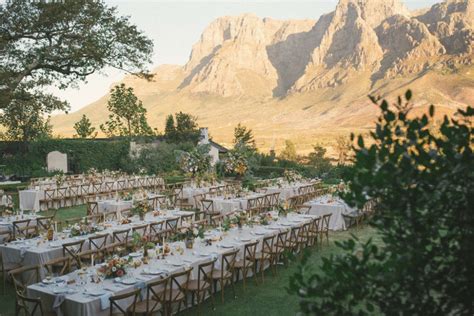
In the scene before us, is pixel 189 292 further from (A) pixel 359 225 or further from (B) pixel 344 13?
(B) pixel 344 13

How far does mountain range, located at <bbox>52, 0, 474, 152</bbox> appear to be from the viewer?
10062 cm

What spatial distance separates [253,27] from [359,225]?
19302 cm

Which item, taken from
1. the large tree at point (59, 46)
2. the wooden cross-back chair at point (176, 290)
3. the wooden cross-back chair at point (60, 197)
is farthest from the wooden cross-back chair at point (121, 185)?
the wooden cross-back chair at point (176, 290)

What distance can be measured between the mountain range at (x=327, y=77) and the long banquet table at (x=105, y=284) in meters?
67.2

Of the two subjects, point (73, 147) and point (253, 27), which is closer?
point (73, 147)

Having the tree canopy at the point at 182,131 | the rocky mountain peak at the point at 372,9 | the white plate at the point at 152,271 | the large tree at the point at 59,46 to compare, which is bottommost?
the white plate at the point at 152,271

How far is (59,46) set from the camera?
1498cm

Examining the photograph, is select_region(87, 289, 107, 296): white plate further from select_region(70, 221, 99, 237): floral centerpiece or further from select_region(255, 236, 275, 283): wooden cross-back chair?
select_region(70, 221, 99, 237): floral centerpiece

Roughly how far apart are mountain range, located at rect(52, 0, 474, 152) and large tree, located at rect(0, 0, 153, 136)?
201ft

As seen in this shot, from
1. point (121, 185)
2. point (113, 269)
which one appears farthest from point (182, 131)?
point (113, 269)

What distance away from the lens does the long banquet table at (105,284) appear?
6.77m

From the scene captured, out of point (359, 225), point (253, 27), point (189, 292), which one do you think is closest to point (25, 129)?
point (359, 225)

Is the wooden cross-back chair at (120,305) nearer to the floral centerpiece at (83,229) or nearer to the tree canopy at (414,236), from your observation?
the floral centerpiece at (83,229)

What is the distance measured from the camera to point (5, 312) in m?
8.40
